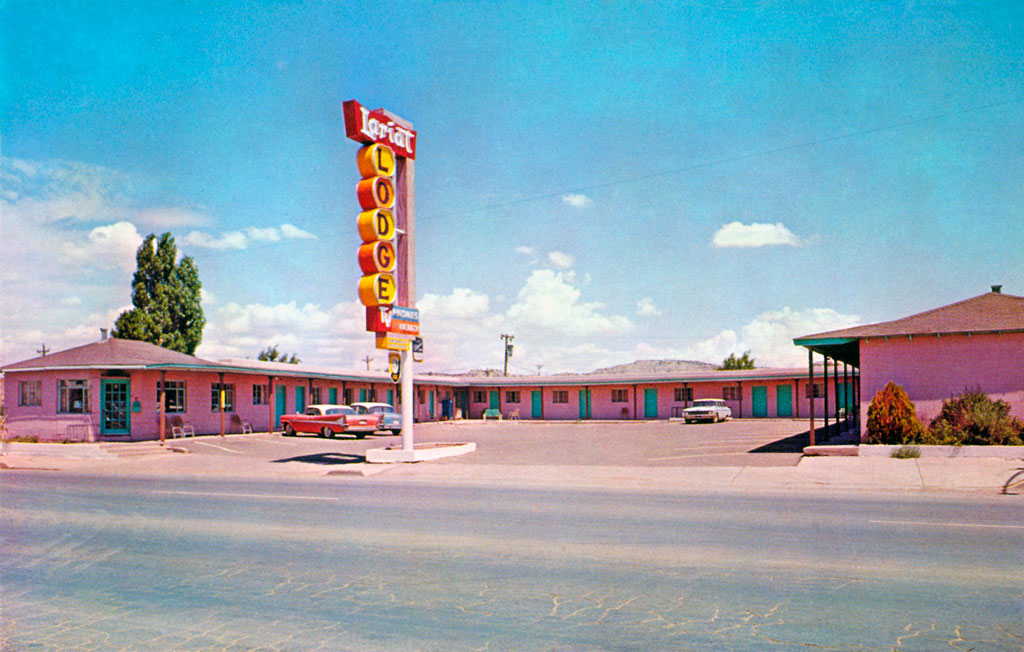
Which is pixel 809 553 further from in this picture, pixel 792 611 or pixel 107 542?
pixel 107 542

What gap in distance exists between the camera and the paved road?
5.85 metres

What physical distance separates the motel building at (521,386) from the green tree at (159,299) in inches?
614

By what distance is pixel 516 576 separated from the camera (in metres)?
7.65

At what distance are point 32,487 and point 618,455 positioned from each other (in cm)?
1573

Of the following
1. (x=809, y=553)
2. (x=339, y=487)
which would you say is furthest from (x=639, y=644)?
(x=339, y=487)

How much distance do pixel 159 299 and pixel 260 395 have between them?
19564mm

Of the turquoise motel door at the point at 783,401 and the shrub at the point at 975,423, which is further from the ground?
the shrub at the point at 975,423

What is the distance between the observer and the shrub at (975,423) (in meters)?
19.3

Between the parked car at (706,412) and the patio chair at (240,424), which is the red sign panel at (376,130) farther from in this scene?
the parked car at (706,412)

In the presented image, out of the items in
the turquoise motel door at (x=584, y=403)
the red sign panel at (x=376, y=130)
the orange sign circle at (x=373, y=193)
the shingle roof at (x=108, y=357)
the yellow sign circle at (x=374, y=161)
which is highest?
the red sign panel at (x=376, y=130)

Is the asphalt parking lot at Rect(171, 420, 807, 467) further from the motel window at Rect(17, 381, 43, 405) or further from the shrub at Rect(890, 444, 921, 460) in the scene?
the motel window at Rect(17, 381, 43, 405)

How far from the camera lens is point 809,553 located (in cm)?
852

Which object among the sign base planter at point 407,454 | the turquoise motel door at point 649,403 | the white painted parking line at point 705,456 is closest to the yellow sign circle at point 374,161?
the sign base planter at point 407,454

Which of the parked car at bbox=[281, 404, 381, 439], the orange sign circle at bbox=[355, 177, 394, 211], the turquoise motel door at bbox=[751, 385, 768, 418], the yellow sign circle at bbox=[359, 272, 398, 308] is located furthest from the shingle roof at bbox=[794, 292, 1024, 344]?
the turquoise motel door at bbox=[751, 385, 768, 418]
